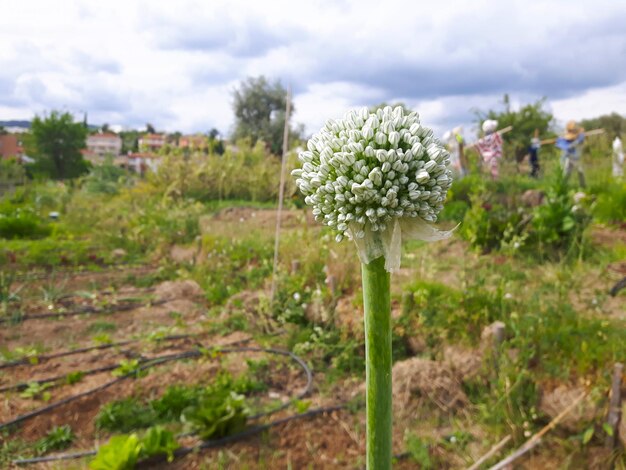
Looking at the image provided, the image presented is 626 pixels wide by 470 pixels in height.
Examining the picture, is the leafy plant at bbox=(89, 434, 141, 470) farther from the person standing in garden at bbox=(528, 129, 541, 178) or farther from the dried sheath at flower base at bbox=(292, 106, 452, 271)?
the person standing in garden at bbox=(528, 129, 541, 178)

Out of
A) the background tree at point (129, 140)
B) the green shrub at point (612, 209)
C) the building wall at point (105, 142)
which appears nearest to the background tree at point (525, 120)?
the green shrub at point (612, 209)

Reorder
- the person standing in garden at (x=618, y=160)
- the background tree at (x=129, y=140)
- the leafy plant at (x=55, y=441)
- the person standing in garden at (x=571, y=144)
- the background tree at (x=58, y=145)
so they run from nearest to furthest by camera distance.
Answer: the leafy plant at (x=55, y=441) < the person standing in garden at (x=618, y=160) < the person standing in garden at (x=571, y=144) < the background tree at (x=58, y=145) < the background tree at (x=129, y=140)

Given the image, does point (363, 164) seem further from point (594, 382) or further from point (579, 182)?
point (579, 182)

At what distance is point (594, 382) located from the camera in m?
2.79

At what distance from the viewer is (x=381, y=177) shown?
2.68 ft

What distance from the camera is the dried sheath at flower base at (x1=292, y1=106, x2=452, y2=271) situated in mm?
806

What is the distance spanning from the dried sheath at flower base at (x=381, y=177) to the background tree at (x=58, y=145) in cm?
3338

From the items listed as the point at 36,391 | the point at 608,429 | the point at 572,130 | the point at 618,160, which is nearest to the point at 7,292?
the point at 36,391

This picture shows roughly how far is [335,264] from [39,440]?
2.82m

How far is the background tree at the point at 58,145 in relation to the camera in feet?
98.1

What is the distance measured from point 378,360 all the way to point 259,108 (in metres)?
26.1

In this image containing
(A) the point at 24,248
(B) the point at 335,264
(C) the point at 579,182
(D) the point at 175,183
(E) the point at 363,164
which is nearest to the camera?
(E) the point at 363,164

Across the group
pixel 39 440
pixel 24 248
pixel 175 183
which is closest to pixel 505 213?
pixel 39 440

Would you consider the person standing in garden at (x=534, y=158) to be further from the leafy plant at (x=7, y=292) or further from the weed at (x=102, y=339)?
the leafy plant at (x=7, y=292)
